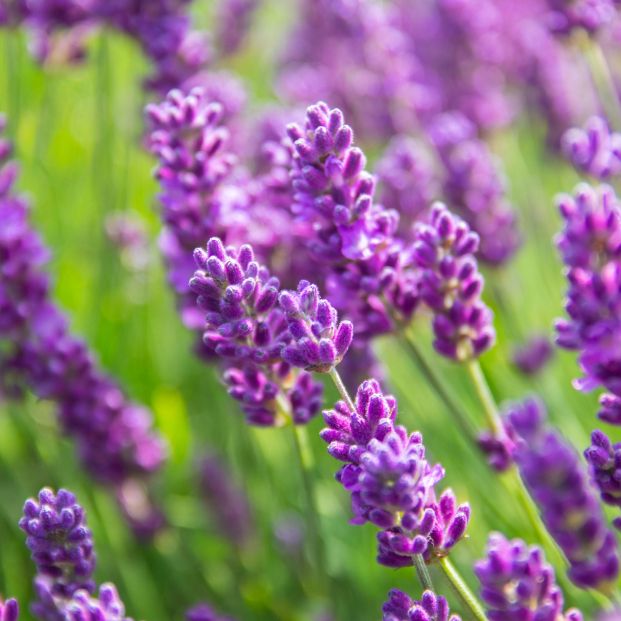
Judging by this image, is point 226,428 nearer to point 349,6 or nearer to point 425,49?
point 349,6

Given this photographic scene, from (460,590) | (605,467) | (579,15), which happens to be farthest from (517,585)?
(579,15)

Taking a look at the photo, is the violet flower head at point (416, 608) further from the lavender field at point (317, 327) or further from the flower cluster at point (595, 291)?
the flower cluster at point (595, 291)

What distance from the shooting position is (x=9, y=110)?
8.19 feet

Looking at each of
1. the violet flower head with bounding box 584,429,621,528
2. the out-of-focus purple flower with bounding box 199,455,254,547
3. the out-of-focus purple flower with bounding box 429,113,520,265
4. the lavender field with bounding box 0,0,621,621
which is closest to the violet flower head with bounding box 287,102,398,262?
the lavender field with bounding box 0,0,621,621

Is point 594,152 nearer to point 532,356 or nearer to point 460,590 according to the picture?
point 532,356

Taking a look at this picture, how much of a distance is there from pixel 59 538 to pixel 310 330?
40 centimetres

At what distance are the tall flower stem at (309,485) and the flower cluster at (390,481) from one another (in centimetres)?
28

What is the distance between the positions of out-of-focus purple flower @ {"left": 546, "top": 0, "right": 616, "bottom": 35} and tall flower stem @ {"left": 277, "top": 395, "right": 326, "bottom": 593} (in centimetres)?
114

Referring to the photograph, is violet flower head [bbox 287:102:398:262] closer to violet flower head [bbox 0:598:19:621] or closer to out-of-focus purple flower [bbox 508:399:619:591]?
out-of-focus purple flower [bbox 508:399:619:591]

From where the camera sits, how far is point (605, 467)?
1188 mm

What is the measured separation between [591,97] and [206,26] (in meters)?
2.09

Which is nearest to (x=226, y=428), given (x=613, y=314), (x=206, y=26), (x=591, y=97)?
(x=613, y=314)

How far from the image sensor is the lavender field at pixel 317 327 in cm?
121

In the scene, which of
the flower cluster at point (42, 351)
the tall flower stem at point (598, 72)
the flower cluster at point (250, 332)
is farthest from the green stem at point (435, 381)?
the tall flower stem at point (598, 72)
